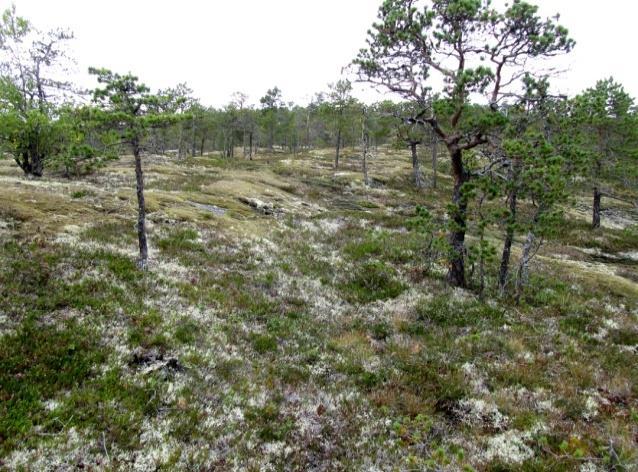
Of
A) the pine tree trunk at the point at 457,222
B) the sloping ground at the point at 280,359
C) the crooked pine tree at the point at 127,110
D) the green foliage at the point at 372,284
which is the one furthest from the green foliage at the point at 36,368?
the pine tree trunk at the point at 457,222

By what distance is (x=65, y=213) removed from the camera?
17469 millimetres

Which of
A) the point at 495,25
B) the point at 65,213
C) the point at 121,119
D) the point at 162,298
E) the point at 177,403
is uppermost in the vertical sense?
the point at 495,25

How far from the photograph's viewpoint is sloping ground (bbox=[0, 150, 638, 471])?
21.9ft

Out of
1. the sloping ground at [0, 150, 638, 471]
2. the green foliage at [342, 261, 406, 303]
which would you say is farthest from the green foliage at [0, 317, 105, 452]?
the green foliage at [342, 261, 406, 303]

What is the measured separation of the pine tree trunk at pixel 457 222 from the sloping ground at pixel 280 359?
93 cm

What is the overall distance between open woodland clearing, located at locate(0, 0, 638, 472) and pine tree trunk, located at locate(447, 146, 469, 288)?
88 mm

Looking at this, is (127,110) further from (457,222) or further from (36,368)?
(457,222)

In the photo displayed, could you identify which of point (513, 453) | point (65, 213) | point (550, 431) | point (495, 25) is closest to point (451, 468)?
point (513, 453)

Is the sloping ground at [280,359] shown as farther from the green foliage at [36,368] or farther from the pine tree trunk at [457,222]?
the pine tree trunk at [457,222]

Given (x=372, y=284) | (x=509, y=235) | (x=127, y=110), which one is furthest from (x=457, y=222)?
(x=127, y=110)

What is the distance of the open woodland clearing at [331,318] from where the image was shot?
688 centimetres

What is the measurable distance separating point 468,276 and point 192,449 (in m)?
14.4

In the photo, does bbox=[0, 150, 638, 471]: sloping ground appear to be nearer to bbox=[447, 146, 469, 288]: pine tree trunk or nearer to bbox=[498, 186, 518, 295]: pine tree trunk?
bbox=[447, 146, 469, 288]: pine tree trunk

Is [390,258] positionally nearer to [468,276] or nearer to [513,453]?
[468,276]
